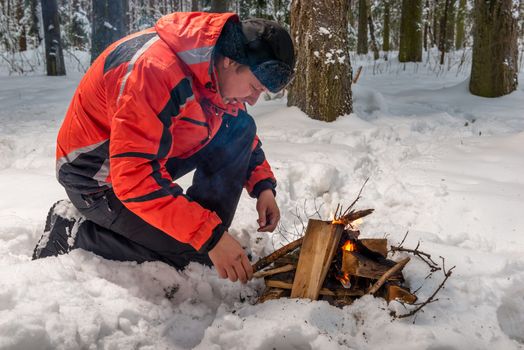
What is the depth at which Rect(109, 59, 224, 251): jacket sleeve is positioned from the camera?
4.90ft

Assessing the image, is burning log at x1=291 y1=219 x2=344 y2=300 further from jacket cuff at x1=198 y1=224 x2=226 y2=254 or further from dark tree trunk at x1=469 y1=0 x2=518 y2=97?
dark tree trunk at x1=469 y1=0 x2=518 y2=97

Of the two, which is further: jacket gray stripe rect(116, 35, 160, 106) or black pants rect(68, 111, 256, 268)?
black pants rect(68, 111, 256, 268)

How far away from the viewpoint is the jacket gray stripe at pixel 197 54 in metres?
1.58

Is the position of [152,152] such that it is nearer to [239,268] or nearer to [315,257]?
[239,268]

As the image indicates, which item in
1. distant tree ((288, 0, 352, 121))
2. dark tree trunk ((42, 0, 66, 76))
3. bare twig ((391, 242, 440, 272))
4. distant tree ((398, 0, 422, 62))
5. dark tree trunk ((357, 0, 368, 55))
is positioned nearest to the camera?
bare twig ((391, 242, 440, 272))

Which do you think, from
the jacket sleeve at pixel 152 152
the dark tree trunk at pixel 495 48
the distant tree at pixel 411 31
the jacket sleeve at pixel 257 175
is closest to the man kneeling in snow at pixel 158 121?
the jacket sleeve at pixel 152 152

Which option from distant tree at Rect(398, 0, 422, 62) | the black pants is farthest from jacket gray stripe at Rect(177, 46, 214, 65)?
distant tree at Rect(398, 0, 422, 62)

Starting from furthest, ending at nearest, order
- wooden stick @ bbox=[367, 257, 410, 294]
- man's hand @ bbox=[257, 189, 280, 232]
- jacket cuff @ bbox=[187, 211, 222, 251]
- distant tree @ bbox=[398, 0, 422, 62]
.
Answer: distant tree @ bbox=[398, 0, 422, 62] → man's hand @ bbox=[257, 189, 280, 232] → wooden stick @ bbox=[367, 257, 410, 294] → jacket cuff @ bbox=[187, 211, 222, 251]

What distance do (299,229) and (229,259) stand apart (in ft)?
3.57

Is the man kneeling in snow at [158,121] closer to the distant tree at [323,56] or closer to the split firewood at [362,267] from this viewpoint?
the split firewood at [362,267]

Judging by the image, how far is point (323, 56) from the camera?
14.8 ft

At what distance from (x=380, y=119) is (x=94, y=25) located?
507 cm

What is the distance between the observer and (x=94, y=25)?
704 cm

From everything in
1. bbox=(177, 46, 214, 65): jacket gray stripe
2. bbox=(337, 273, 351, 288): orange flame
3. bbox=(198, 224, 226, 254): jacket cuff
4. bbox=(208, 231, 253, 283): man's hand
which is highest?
bbox=(177, 46, 214, 65): jacket gray stripe
